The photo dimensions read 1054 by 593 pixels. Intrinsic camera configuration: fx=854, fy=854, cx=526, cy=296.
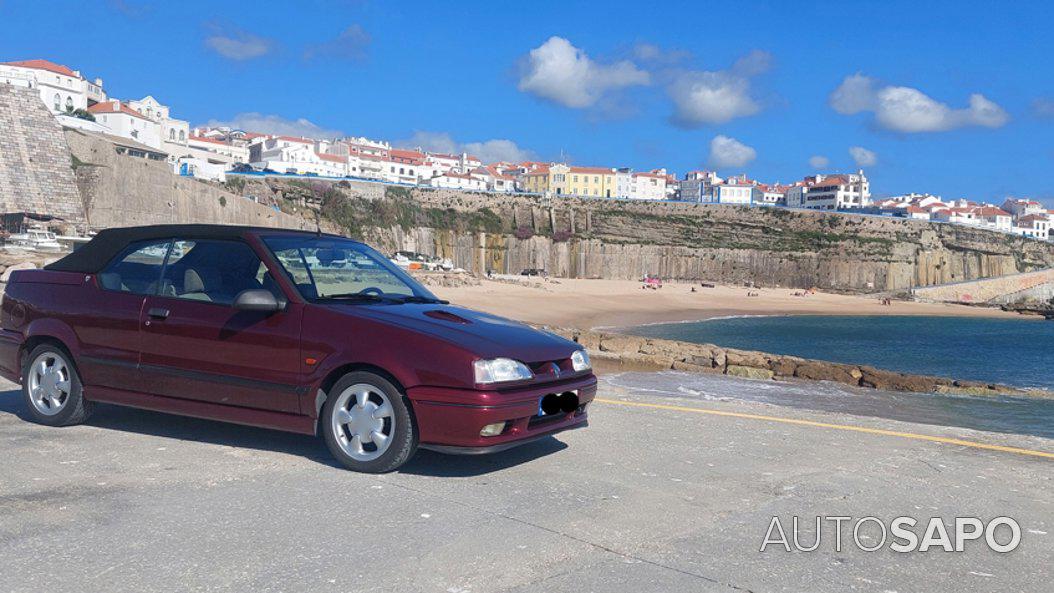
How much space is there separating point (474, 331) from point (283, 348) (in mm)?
1242

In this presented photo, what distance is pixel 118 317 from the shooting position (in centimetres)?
609

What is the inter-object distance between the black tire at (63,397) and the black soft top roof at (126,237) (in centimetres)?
63

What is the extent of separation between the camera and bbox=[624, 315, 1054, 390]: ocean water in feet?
97.3

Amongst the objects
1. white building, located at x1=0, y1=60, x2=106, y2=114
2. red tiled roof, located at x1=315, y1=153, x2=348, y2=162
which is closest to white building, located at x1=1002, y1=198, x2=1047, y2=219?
red tiled roof, located at x1=315, y1=153, x2=348, y2=162

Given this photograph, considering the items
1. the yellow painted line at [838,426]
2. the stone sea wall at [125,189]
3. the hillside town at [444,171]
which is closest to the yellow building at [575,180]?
the hillside town at [444,171]

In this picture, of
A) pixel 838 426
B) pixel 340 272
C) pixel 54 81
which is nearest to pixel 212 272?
pixel 340 272

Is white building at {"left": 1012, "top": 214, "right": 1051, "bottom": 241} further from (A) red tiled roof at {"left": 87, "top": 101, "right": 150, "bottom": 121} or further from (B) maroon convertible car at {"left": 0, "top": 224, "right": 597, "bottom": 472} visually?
(B) maroon convertible car at {"left": 0, "top": 224, "right": 597, "bottom": 472}

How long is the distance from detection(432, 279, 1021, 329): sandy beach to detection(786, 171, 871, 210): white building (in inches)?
2724

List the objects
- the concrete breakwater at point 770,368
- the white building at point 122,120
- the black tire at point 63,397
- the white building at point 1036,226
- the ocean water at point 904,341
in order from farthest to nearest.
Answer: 1. the white building at point 1036,226
2. the white building at point 122,120
3. the ocean water at point 904,341
4. the concrete breakwater at point 770,368
5. the black tire at point 63,397

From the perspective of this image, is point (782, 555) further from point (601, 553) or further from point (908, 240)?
point (908, 240)

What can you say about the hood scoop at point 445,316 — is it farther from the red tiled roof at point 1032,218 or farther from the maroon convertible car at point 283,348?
the red tiled roof at point 1032,218

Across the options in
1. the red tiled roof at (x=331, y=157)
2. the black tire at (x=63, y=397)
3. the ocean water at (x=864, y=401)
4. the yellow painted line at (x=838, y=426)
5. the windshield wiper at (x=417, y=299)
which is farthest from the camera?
the red tiled roof at (x=331, y=157)

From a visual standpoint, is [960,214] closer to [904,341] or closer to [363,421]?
[904,341]

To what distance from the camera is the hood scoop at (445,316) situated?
18.5ft
